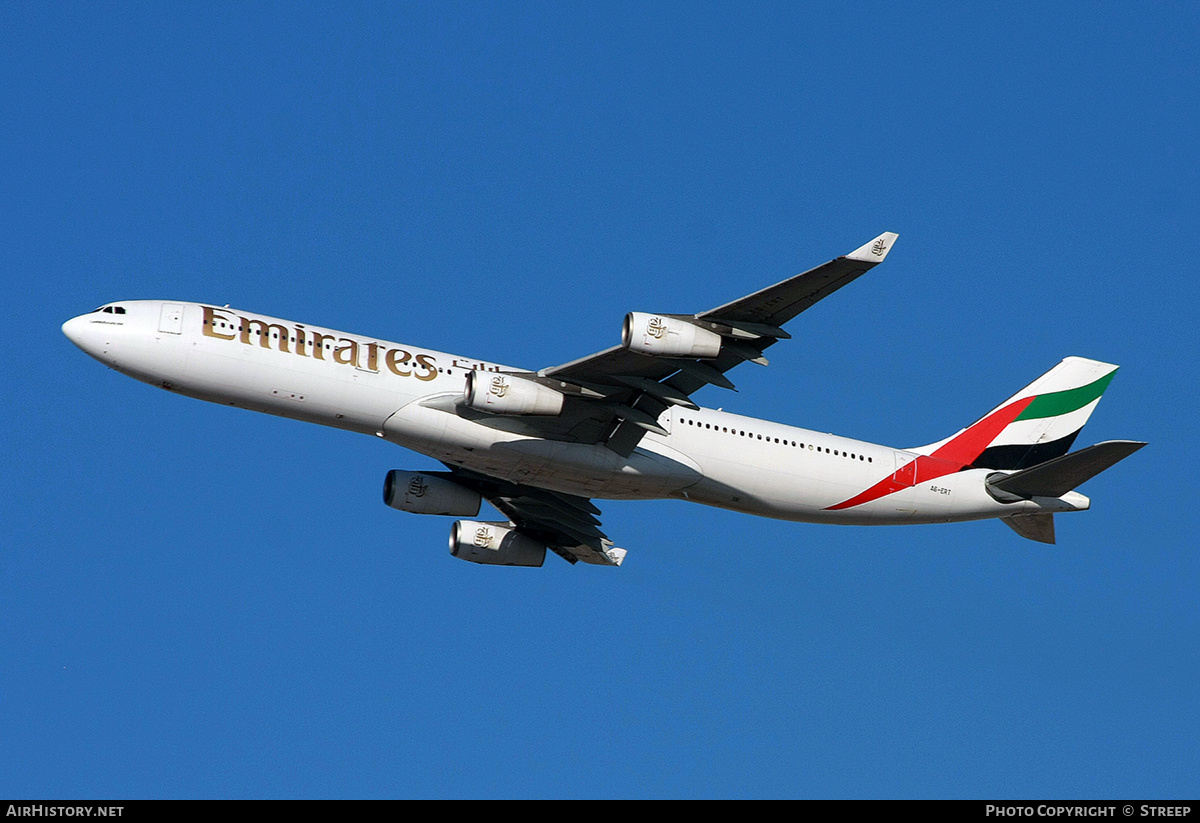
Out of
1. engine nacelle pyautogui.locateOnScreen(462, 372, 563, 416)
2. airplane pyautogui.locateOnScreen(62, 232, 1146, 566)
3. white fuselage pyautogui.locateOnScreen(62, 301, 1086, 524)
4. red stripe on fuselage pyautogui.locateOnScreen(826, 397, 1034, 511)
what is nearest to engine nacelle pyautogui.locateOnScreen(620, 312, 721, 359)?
airplane pyautogui.locateOnScreen(62, 232, 1146, 566)

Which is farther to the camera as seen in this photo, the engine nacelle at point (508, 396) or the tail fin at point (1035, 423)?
the tail fin at point (1035, 423)

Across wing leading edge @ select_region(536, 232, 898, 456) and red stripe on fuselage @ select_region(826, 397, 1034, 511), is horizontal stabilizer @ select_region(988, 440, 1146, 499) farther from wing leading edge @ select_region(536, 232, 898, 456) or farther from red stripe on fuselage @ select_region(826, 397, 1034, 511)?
wing leading edge @ select_region(536, 232, 898, 456)

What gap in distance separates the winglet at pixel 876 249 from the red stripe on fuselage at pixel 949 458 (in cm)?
1191

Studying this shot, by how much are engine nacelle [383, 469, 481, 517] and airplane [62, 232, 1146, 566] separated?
12 centimetres

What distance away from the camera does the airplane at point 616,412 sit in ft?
112

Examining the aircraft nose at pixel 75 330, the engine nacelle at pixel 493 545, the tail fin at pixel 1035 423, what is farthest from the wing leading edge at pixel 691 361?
the aircraft nose at pixel 75 330

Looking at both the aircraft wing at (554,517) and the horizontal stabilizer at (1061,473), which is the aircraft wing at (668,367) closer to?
the aircraft wing at (554,517)

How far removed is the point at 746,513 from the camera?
40906 mm

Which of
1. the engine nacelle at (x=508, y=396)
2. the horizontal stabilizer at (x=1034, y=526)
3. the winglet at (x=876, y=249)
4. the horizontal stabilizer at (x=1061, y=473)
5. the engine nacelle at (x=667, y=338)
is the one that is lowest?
the horizontal stabilizer at (x=1034, y=526)

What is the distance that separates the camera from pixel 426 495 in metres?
43.6

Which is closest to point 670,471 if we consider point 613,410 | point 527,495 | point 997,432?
point 613,410

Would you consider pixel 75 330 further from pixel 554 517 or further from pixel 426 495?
pixel 554 517

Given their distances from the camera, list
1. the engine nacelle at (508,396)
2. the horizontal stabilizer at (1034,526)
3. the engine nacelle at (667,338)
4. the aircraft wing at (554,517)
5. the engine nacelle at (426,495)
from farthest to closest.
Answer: the aircraft wing at (554,517)
the engine nacelle at (426,495)
the horizontal stabilizer at (1034,526)
the engine nacelle at (508,396)
the engine nacelle at (667,338)
